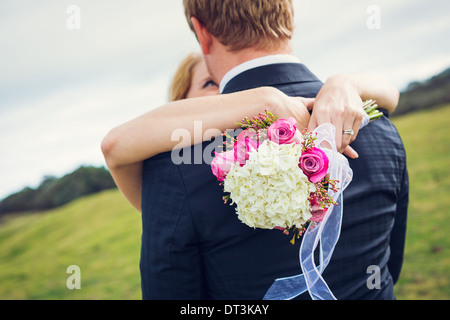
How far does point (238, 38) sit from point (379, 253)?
1.34 metres

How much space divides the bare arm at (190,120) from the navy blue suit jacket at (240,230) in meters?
0.06

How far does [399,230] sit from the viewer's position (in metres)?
2.05

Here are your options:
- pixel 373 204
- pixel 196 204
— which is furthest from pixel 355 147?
pixel 196 204

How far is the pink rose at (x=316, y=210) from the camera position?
126 cm

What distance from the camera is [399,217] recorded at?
1.99 metres

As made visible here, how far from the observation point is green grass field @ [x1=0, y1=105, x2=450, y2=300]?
645 centimetres

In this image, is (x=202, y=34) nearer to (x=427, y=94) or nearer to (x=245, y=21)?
(x=245, y=21)

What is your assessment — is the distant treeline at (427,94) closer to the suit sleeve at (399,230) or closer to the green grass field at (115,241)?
the green grass field at (115,241)

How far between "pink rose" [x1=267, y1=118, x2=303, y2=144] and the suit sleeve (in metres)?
0.94

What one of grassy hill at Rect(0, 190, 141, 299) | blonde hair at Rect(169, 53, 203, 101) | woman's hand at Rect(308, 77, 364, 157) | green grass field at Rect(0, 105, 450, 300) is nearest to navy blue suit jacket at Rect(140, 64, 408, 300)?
woman's hand at Rect(308, 77, 364, 157)

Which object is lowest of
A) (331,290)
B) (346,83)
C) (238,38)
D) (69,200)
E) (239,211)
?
(69,200)

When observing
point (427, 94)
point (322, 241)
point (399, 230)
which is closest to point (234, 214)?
point (322, 241)

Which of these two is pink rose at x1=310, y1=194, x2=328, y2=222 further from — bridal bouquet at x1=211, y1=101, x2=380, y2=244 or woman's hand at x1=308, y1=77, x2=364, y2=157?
woman's hand at x1=308, y1=77, x2=364, y2=157
